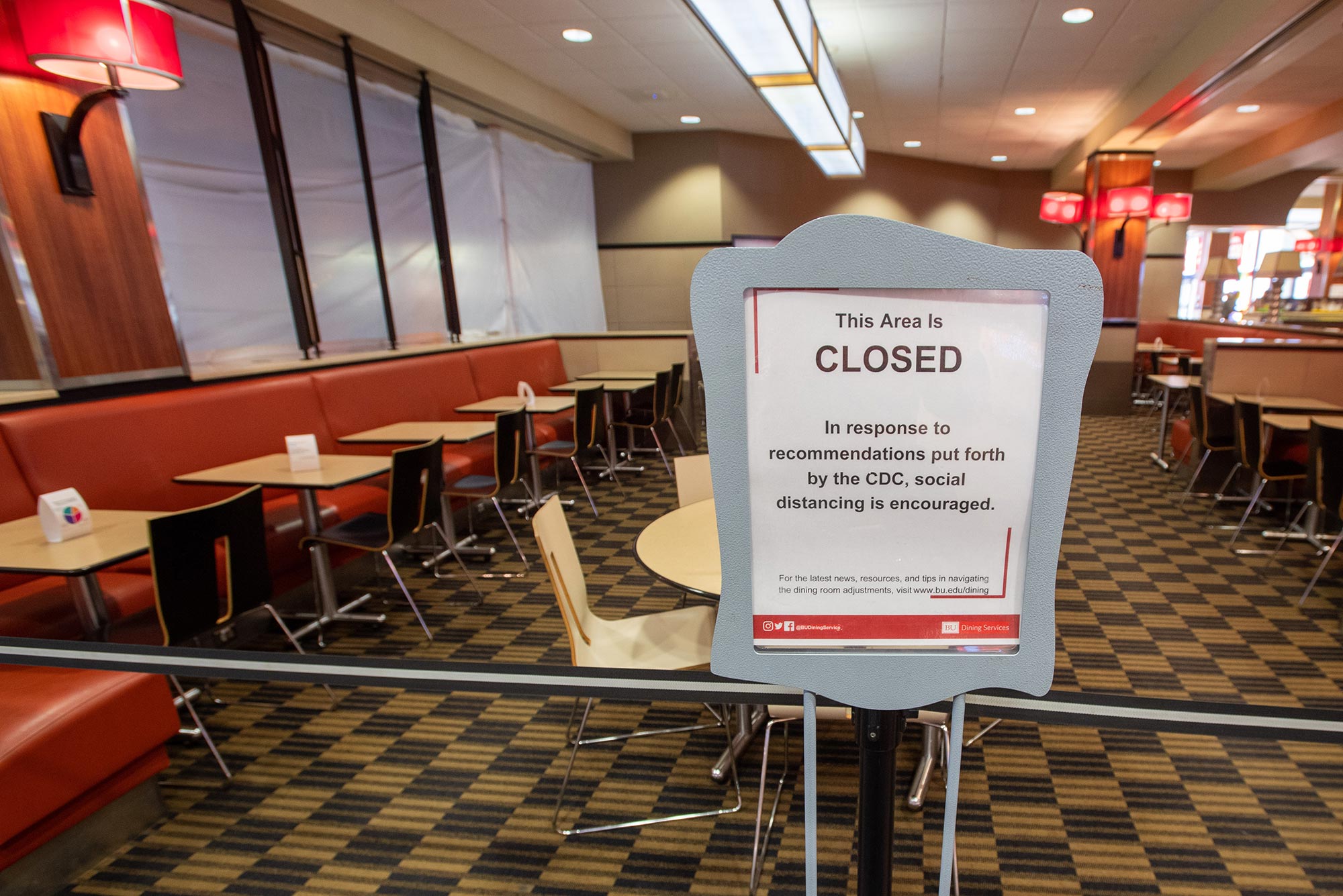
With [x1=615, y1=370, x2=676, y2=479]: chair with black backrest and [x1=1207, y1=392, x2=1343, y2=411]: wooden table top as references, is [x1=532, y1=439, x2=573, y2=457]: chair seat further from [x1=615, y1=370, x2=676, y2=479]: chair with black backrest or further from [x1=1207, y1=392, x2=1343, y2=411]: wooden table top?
[x1=1207, y1=392, x2=1343, y2=411]: wooden table top

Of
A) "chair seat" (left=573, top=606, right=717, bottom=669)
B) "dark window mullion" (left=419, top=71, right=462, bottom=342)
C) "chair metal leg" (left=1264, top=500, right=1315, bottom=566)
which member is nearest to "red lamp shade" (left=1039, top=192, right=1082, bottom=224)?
"chair metal leg" (left=1264, top=500, right=1315, bottom=566)

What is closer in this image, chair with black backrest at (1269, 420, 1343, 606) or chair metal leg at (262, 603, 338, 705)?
chair metal leg at (262, 603, 338, 705)

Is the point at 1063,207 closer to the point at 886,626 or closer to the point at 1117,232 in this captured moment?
the point at 1117,232

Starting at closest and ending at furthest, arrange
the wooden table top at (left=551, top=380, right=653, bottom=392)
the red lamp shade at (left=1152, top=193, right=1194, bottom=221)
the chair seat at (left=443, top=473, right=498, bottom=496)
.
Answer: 1. the chair seat at (left=443, top=473, right=498, bottom=496)
2. the wooden table top at (left=551, top=380, right=653, bottom=392)
3. the red lamp shade at (left=1152, top=193, right=1194, bottom=221)

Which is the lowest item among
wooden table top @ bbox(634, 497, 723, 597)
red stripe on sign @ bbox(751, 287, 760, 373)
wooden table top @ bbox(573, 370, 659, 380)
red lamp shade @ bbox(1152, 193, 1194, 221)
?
wooden table top @ bbox(573, 370, 659, 380)

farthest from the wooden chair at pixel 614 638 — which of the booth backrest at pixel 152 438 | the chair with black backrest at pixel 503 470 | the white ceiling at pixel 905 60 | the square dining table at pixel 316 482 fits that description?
the white ceiling at pixel 905 60

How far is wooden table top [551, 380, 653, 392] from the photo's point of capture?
5.64 m

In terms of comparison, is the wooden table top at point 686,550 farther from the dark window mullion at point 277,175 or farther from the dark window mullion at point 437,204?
the dark window mullion at point 437,204

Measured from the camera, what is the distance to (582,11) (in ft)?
15.8

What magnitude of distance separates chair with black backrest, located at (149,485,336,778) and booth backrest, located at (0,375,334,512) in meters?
1.00

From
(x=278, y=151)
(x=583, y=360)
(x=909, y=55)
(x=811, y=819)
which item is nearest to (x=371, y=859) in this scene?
(x=811, y=819)

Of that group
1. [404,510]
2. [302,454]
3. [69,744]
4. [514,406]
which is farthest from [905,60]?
[69,744]

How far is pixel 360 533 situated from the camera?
321 centimetres

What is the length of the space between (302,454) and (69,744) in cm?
145
